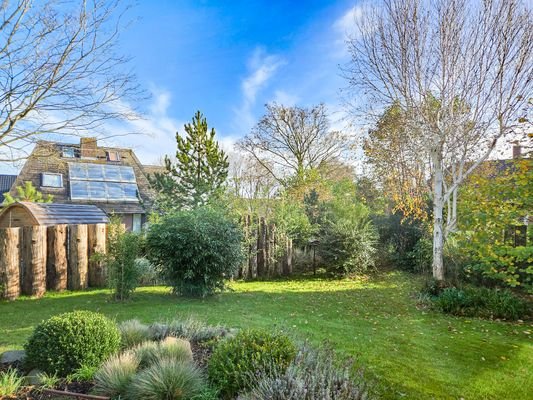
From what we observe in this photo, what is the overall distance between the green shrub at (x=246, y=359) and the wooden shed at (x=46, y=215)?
23.7ft

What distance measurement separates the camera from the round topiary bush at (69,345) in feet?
8.85

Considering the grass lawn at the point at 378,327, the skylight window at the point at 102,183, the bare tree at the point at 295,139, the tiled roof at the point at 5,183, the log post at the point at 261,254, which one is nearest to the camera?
the grass lawn at the point at 378,327

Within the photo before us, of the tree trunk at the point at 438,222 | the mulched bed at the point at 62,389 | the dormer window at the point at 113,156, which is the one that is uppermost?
the dormer window at the point at 113,156

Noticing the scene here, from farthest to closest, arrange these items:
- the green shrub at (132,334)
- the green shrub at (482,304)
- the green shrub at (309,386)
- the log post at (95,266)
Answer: the log post at (95,266) → the green shrub at (482,304) → the green shrub at (132,334) → the green shrub at (309,386)

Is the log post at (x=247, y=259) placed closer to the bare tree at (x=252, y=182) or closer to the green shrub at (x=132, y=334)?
the bare tree at (x=252, y=182)

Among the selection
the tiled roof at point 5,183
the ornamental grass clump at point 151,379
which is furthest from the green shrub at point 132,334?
the tiled roof at point 5,183

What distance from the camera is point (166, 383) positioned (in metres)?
2.31

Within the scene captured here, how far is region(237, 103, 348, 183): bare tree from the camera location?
1734cm

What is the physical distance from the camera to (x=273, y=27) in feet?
24.7

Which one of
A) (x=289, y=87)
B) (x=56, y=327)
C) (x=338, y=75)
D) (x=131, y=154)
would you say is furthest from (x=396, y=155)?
(x=131, y=154)

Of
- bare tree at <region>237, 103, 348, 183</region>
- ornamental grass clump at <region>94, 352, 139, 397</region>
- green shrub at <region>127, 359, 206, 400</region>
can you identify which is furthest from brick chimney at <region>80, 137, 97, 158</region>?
bare tree at <region>237, 103, 348, 183</region>

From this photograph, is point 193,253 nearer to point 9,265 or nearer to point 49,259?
point 49,259

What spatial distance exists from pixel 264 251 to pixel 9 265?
614 cm

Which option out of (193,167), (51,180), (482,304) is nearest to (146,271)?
(193,167)
